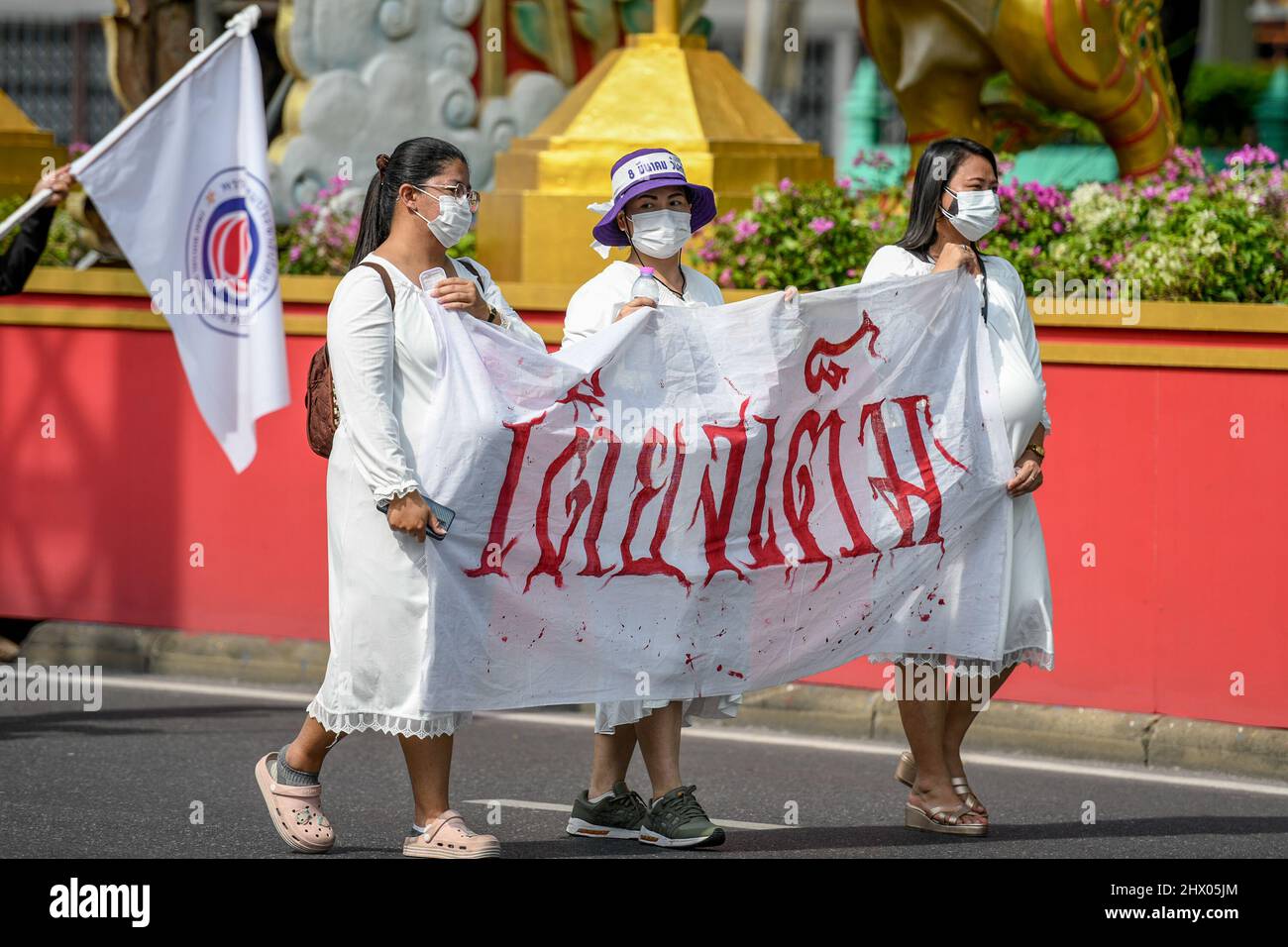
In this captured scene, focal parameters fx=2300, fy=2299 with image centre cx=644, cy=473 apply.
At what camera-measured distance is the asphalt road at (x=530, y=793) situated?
22.6 feet

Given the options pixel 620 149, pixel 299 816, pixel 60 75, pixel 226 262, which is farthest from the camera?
pixel 60 75

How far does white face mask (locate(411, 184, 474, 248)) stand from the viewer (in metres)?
6.30

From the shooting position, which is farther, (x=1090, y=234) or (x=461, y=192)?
(x=1090, y=234)

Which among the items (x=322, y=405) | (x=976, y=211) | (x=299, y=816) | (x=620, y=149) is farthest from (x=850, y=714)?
(x=322, y=405)

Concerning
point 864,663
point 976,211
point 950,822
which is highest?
point 976,211

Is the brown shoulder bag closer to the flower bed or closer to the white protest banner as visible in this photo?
the white protest banner

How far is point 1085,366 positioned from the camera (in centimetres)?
917

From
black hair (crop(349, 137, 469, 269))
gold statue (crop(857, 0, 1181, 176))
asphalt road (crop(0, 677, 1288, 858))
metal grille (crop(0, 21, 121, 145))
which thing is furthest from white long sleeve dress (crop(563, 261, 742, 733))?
metal grille (crop(0, 21, 121, 145))

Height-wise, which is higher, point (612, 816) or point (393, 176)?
point (393, 176)

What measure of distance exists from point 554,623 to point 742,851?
0.90 meters

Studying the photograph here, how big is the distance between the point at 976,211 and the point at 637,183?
105 cm

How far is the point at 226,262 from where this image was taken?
9852mm

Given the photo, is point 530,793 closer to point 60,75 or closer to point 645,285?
point 645,285

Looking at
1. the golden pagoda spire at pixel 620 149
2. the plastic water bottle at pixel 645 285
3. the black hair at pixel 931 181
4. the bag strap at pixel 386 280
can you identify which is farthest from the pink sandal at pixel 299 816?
the golden pagoda spire at pixel 620 149
